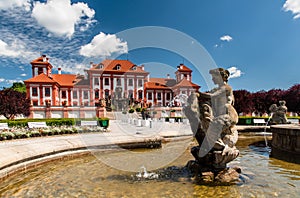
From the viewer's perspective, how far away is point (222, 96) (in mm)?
4293

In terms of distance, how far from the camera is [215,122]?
13.5 ft

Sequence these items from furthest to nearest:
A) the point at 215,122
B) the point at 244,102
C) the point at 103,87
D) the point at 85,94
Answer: the point at 103,87
the point at 85,94
the point at 244,102
the point at 215,122

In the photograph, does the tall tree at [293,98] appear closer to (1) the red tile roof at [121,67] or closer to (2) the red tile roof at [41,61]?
(1) the red tile roof at [121,67]

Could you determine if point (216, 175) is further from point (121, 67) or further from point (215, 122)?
point (121, 67)

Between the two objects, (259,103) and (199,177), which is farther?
(259,103)

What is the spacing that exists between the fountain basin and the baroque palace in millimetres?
33991

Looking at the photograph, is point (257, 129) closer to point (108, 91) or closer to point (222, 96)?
point (222, 96)

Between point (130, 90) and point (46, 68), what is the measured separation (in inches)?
832

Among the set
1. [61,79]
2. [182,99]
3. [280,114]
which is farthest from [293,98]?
[61,79]

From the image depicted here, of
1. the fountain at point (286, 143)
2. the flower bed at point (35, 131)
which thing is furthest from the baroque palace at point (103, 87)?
the fountain at point (286, 143)

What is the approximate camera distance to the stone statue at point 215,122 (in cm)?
416

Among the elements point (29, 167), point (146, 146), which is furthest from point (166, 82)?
point (29, 167)

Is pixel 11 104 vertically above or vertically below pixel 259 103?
above

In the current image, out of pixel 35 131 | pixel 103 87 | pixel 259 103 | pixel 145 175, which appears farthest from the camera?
pixel 103 87
